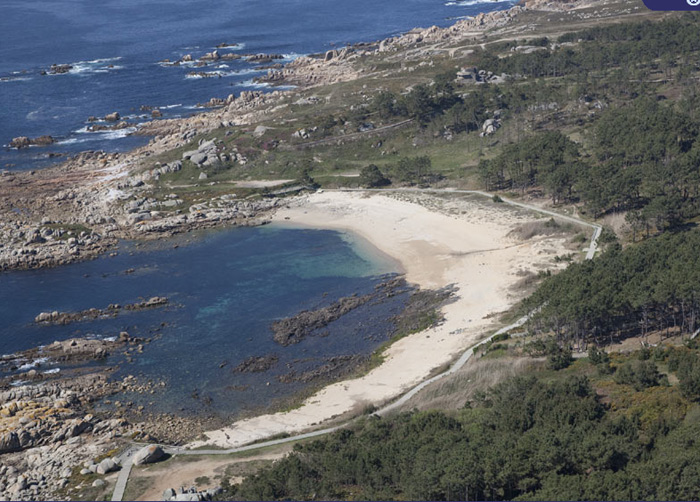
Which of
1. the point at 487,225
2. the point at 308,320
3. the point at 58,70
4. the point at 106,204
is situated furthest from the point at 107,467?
the point at 58,70

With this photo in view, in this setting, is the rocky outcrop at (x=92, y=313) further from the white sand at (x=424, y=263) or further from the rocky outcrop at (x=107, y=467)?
the rocky outcrop at (x=107, y=467)

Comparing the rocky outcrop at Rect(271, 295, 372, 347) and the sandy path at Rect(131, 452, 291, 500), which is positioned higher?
the rocky outcrop at Rect(271, 295, 372, 347)

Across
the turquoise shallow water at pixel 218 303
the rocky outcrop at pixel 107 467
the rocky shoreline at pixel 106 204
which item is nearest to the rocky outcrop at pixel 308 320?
the turquoise shallow water at pixel 218 303

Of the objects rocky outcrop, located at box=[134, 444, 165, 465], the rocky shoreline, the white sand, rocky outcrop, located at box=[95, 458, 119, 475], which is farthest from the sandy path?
the rocky shoreline

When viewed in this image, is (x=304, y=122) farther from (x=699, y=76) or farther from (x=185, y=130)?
(x=699, y=76)

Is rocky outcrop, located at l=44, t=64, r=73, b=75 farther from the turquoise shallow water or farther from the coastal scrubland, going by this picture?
the turquoise shallow water

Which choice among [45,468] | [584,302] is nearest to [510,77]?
[584,302]
